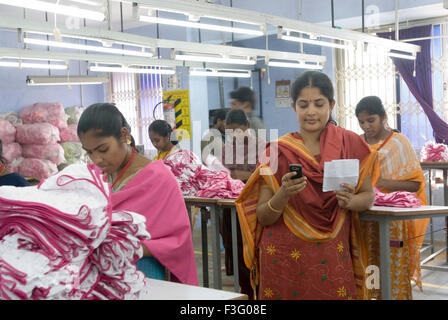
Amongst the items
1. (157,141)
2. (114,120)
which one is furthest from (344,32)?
(114,120)

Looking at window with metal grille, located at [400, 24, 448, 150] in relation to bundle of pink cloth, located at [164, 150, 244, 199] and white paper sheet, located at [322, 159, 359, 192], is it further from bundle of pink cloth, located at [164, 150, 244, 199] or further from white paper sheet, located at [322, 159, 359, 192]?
white paper sheet, located at [322, 159, 359, 192]

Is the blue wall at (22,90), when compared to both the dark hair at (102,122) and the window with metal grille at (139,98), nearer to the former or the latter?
the window with metal grille at (139,98)

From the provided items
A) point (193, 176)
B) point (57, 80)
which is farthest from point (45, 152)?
point (193, 176)

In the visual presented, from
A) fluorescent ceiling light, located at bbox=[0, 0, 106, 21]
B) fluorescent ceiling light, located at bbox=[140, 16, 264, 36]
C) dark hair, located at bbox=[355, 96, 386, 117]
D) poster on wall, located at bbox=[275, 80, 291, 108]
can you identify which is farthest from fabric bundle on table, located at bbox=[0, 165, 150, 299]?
poster on wall, located at bbox=[275, 80, 291, 108]

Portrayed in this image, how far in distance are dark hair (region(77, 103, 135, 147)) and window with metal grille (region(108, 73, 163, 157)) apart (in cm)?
791

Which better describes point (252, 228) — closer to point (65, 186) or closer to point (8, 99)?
point (65, 186)

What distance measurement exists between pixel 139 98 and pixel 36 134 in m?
2.54

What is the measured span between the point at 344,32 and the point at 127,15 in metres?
5.31

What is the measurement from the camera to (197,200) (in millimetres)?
4918

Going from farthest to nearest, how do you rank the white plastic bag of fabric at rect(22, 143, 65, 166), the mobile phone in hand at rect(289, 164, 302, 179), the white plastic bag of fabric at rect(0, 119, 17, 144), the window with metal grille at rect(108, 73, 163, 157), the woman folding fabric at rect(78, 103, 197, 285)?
the window with metal grille at rect(108, 73, 163, 157), the white plastic bag of fabric at rect(22, 143, 65, 166), the white plastic bag of fabric at rect(0, 119, 17, 144), the mobile phone in hand at rect(289, 164, 302, 179), the woman folding fabric at rect(78, 103, 197, 285)

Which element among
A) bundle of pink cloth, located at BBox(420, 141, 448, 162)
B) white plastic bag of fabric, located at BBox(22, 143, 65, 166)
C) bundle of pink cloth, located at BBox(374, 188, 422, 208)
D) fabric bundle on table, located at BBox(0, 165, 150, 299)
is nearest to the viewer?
fabric bundle on table, located at BBox(0, 165, 150, 299)

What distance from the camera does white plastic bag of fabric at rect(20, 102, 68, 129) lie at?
9.23 metres

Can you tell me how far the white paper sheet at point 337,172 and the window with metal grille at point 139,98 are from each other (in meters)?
7.82

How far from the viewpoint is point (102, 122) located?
2211 mm
